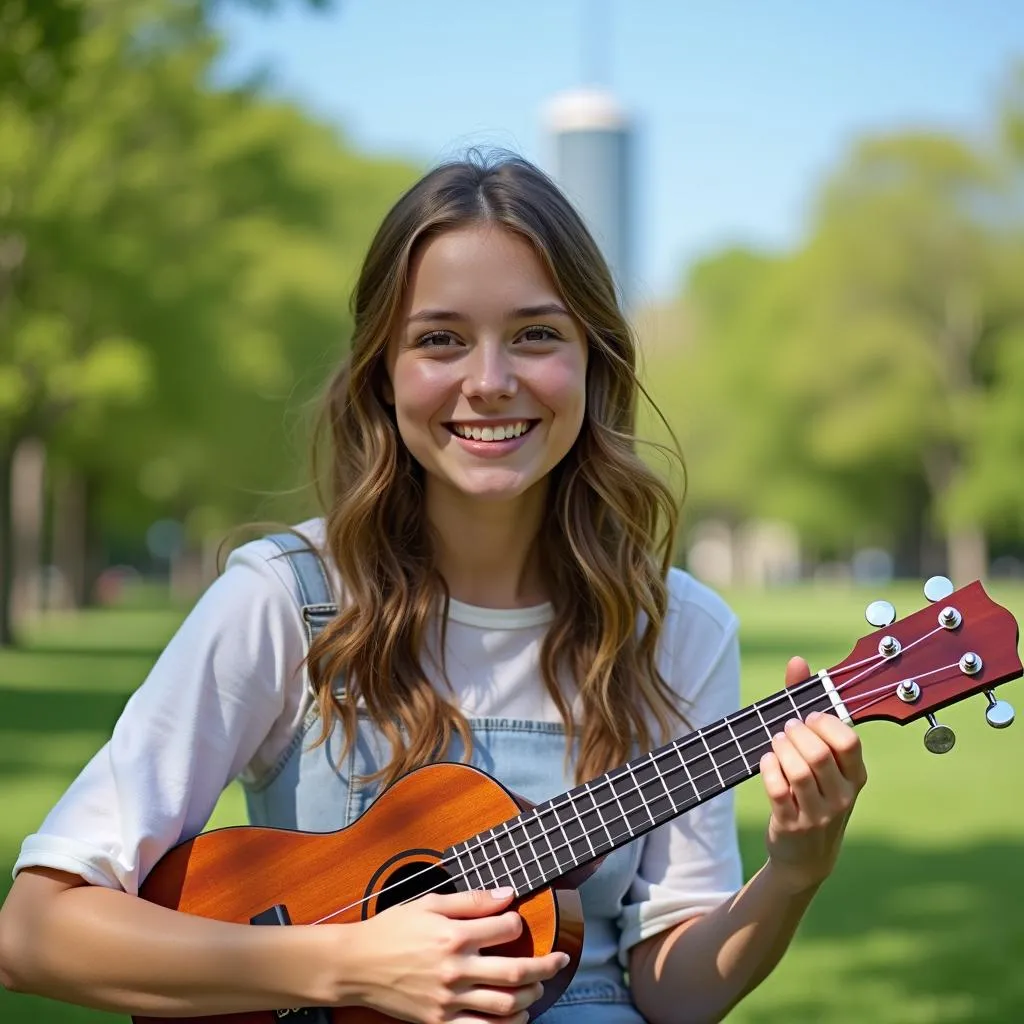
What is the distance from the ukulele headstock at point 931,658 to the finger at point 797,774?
0.42ft

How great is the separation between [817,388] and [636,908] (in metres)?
40.8

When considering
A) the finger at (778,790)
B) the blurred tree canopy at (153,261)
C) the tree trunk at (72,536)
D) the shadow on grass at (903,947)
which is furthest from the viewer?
the tree trunk at (72,536)

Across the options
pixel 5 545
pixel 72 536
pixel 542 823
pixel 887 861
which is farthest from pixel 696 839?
pixel 72 536

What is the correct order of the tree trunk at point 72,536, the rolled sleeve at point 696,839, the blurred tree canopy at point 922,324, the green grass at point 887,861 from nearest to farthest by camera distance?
1. the rolled sleeve at point 696,839
2. the green grass at point 887,861
3. the tree trunk at point 72,536
4. the blurred tree canopy at point 922,324

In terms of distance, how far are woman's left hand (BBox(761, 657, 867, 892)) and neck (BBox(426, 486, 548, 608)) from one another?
747mm

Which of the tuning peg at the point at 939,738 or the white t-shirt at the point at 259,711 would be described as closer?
the tuning peg at the point at 939,738

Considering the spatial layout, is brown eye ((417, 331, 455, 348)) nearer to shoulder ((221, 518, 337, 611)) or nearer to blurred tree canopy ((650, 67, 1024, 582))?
shoulder ((221, 518, 337, 611))

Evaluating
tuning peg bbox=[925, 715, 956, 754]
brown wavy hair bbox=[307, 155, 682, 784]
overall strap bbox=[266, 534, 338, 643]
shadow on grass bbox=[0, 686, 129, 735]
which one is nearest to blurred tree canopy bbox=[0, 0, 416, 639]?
shadow on grass bbox=[0, 686, 129, 735]

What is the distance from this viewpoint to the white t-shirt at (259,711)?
2570 millimetres

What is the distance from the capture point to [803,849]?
249cm

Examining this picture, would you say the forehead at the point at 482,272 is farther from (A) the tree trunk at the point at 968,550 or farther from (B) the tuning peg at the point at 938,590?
(A) the tree trunk at the point at 968,550

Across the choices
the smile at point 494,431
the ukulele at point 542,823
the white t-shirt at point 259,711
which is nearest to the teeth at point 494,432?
the smile at point 494,431

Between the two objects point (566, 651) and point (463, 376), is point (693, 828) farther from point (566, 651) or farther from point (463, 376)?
A: point (463, 376)

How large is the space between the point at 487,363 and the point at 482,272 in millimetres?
179
